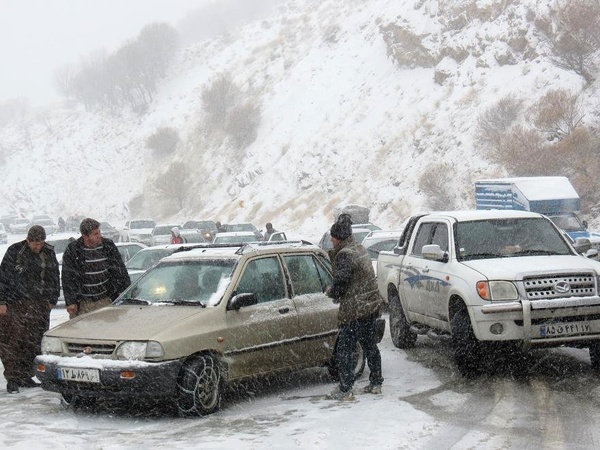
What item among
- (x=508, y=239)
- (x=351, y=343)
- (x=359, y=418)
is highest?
(x=508, y=239)

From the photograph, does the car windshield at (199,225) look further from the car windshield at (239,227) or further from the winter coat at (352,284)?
the winter coat at (352,284)

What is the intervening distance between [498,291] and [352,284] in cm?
168

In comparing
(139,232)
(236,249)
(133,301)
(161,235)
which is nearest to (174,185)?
(139,232)

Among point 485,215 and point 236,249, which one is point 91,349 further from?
point 485,215

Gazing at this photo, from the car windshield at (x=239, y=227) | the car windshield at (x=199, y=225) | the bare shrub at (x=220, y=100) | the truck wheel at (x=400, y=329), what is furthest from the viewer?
the bare shrub at (x=220, y=100)

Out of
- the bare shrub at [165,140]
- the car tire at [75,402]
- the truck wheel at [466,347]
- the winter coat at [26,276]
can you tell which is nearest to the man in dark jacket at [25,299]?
the winter coat at [26,276]

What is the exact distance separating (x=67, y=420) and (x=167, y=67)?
90.9m

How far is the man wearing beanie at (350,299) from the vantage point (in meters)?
8.67

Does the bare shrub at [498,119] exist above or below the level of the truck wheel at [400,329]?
above

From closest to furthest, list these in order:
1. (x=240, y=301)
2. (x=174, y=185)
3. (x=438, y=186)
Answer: (x=240, y=301), (x=438, y=186), (x=174, y=185)

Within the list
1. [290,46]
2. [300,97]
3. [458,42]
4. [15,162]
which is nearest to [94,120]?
[15,162]

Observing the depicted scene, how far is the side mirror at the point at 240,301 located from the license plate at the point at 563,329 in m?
2.98

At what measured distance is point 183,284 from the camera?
9.09 metres

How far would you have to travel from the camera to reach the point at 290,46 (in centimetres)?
7962
